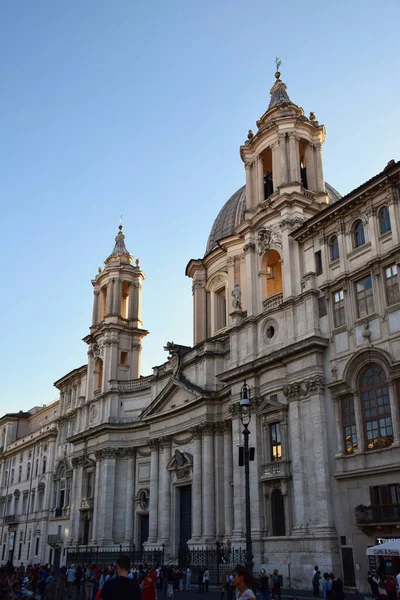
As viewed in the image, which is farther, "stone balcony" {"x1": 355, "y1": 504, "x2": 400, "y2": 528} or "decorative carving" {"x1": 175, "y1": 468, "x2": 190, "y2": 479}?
"decorative carving" {"x1": 175, "y1": 468, "x2": 190, "y2": 479}

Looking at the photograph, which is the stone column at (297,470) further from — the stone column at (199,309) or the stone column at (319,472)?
the stone column at (199,309)

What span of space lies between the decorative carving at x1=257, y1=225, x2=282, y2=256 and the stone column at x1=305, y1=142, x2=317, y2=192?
3.98 meters

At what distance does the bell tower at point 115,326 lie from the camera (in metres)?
54.2

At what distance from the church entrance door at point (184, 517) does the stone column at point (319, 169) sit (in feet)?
69.7

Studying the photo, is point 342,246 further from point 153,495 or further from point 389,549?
point 153,495

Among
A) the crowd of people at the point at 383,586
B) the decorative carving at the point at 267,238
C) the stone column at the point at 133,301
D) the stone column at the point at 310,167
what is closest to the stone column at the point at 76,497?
the stone column at the point at 133,301

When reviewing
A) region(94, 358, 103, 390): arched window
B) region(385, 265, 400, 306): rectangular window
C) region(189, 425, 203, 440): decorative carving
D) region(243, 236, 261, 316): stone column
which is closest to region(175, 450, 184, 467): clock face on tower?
region(189, 425, 203, 440): decorative carving

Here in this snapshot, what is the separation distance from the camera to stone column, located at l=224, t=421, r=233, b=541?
121 ft

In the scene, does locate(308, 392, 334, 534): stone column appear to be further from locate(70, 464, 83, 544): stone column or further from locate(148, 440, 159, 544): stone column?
locate(70, 464, 83, 544): stone column

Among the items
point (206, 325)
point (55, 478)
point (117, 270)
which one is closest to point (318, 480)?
point (206, 325)

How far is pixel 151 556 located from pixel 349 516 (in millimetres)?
18128

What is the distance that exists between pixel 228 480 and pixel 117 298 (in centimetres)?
2335

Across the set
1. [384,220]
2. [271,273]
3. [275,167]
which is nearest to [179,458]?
[271,273]

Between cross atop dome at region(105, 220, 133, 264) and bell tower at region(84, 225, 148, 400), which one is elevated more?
cross atop dome at region(105, 220, 133, 264)
